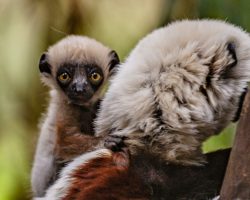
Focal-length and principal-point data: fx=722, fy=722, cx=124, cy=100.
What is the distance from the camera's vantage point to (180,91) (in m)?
1.66

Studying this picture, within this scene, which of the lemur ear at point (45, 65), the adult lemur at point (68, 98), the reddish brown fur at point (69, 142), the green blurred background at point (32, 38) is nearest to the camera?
the reddish brown fur at point (69, 142)

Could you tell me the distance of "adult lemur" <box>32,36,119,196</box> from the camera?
2.60 m

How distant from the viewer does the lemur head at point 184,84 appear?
1.66 meters

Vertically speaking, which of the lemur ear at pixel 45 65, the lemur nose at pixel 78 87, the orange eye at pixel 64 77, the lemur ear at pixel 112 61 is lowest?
the lemur nose at pixel 78 87

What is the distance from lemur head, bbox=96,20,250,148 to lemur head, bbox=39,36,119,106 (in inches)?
36.9

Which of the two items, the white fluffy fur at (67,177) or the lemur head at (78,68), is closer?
the white fluffy fur at (67,177)

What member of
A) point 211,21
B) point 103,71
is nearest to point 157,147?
point 211,21

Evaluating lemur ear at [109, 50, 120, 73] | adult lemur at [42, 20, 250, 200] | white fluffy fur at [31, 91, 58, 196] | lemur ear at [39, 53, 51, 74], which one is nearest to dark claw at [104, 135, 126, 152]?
adult lemur at [42, 20, 250, 200]

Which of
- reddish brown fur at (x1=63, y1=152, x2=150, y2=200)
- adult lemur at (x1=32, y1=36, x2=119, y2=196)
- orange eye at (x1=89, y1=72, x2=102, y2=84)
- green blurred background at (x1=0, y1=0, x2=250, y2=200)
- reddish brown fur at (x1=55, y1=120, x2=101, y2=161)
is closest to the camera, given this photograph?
reddish brown fur at (x1=63, y1=152, x2=150, y2=200)

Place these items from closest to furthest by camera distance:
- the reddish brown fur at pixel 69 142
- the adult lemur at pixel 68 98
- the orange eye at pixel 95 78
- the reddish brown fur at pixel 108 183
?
the reddish brown fur at pixel 108 183 → the reddish brown fur at pixel 69 142 → the adult lemur at pixel 68 98 → the orange eye at pixel 95 78

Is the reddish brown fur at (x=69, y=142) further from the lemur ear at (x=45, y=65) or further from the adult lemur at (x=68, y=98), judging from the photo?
the lemur ear at (x=45, y=65)

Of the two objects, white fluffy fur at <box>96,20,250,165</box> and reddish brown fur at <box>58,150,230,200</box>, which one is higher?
white fluffy fur at <box>96,20,250,165</box>

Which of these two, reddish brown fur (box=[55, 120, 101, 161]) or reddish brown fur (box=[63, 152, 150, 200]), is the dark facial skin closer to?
reddish brown fur (box=[55, 120, 101, 161])

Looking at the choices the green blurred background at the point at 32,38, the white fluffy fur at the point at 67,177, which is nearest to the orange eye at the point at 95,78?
the green blurred background at the point at 32,38
